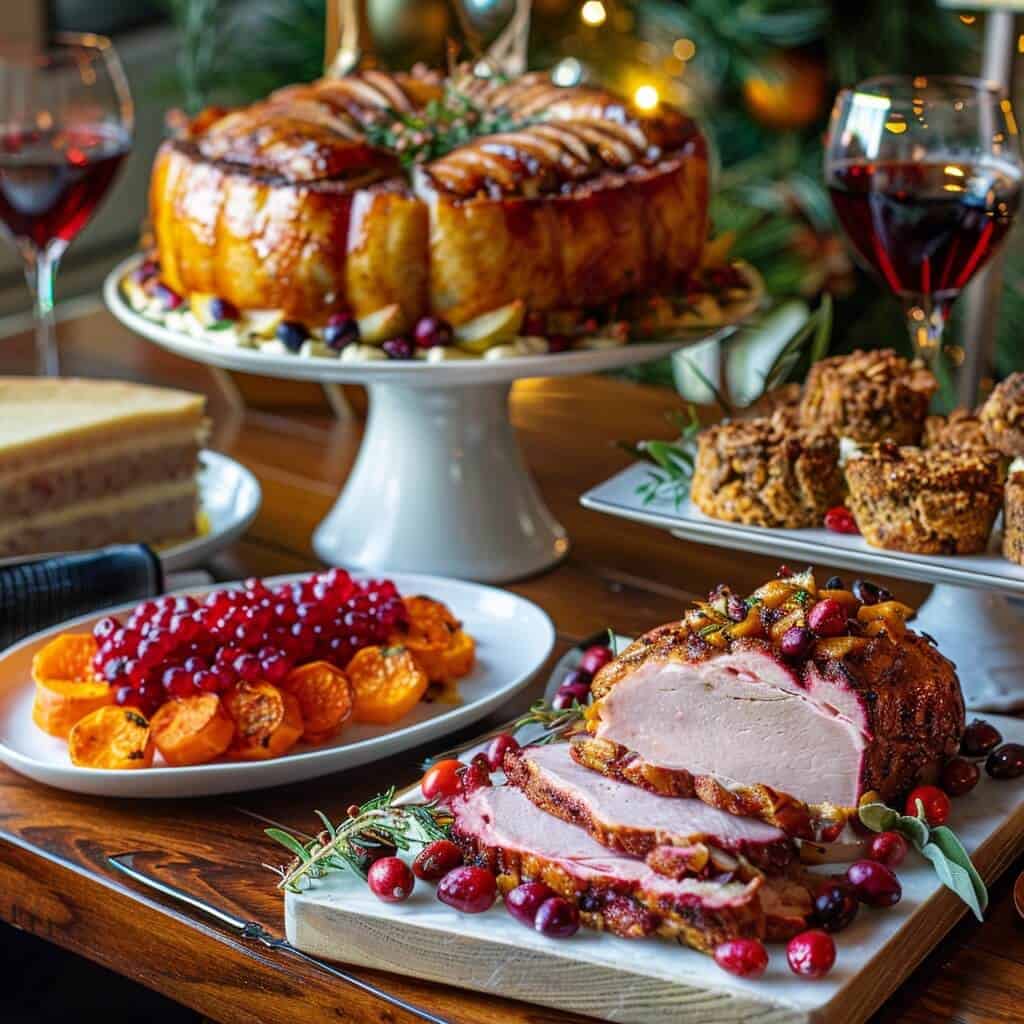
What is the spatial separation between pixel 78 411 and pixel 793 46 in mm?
2071

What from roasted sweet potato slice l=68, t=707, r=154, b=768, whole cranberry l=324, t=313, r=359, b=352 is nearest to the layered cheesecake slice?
whole cranberry l=324, t=313, r=359, b=352

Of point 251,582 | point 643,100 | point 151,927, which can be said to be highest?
point 643,100

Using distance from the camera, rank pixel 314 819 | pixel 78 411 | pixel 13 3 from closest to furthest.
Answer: pixel 314 819 → pixel 78 411 → pixel 13 3

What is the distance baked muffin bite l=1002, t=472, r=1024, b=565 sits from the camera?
4.04ft

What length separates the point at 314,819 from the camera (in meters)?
1.20

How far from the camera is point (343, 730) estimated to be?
1271mm

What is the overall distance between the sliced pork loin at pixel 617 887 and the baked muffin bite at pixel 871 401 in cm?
53

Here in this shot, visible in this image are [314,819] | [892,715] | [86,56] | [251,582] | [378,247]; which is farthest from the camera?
[86,56]

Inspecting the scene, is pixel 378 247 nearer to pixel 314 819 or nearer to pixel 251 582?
pixel 251 582

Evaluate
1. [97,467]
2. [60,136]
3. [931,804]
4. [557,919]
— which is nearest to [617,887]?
[557,919]

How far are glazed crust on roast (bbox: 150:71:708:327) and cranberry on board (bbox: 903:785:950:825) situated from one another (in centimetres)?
68

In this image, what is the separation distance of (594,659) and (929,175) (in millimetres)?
548

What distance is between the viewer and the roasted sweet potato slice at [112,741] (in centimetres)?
120

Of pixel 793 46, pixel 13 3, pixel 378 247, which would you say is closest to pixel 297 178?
pixel 378 247
